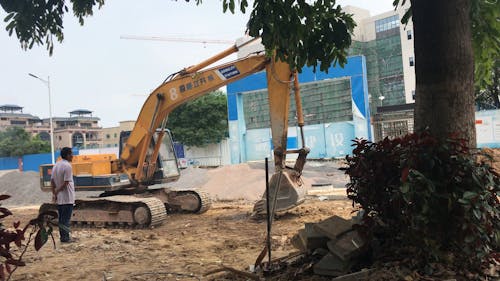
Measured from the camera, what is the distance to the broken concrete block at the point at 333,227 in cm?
434

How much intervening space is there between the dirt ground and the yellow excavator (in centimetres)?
48

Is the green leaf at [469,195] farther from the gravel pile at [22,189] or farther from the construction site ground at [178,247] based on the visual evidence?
the gravel pile at [22,189]

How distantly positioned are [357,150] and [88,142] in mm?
92154

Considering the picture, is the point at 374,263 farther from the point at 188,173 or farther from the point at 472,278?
the point at 188,173

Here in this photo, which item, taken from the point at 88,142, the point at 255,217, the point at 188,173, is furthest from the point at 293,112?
the point at 88,142

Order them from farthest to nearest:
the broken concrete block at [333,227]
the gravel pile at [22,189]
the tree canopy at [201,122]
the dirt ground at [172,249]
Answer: the tree canopy at [201,122] < the gravel pile at [22,189] < the dirt ground at [172,249] < the broken concrete block at [333,227]

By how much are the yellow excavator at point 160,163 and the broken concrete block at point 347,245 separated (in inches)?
187

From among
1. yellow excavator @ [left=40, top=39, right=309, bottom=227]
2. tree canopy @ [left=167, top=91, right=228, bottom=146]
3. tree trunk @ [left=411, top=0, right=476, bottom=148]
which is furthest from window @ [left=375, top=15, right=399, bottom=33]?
tree trunk @ [left=411, top=0, right=476, bottom=148]

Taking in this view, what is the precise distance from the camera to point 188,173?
2127cm

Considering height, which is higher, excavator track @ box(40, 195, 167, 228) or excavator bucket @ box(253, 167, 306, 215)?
excavator bucket @ box(253, 167, 306, 215)

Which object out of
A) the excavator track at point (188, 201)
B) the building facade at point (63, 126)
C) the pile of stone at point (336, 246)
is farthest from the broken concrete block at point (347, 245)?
the building facade at point (63, 126)

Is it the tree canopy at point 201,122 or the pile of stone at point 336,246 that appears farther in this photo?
the tree canopy at point 201,122

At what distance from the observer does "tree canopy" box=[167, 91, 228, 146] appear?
40938 mm

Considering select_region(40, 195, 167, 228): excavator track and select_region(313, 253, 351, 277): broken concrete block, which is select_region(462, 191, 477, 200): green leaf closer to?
select_region(313, 253, 351, 277): broken concrete block
